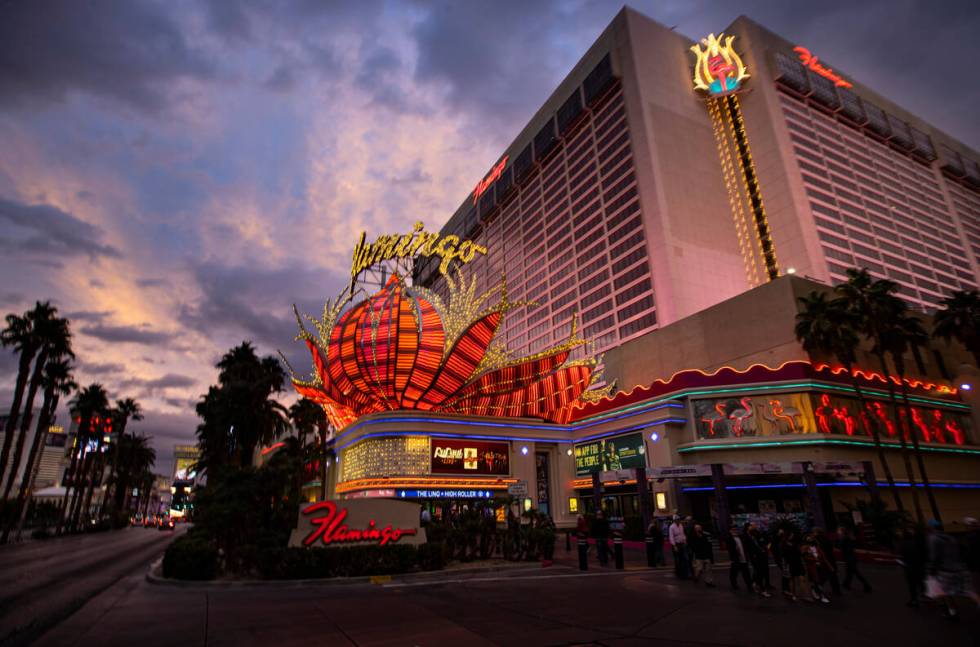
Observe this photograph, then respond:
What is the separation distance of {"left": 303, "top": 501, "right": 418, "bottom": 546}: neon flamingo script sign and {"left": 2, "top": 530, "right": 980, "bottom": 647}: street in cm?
188

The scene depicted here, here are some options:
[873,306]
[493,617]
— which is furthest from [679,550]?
[873,306]

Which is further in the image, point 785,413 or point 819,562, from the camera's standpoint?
point 785,413

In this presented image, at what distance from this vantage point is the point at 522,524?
69.3 ft

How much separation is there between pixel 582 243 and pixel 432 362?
6270cm

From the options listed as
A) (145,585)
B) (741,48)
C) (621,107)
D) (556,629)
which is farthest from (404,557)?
(741,48)

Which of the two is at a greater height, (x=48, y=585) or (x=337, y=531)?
(x=337, y=531)

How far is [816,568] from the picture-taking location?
12.1 meters

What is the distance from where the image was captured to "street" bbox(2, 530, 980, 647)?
833cm

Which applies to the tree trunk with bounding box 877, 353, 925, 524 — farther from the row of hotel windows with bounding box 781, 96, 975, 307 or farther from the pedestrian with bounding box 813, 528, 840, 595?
the row of hotel windows with bounding box 781, 96, 975, 307

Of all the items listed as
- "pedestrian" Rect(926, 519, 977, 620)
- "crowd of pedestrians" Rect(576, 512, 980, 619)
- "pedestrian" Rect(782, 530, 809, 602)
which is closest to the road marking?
"crowd of pedestrians" Rect(576, 512, 980, 619)

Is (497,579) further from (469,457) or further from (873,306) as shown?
(873,306)

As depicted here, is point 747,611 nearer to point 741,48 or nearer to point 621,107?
point 621,107

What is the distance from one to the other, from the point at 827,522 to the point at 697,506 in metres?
6.68

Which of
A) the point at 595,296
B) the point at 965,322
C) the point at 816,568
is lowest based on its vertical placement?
the point at 816,568
